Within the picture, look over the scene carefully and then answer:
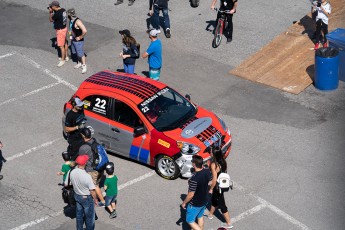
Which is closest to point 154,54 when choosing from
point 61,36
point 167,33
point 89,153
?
point 61,36


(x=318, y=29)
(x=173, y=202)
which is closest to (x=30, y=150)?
(x=173, y=202)

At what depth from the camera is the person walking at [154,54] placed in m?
17.2

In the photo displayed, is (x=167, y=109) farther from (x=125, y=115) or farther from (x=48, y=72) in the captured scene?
(x=48, y=72)

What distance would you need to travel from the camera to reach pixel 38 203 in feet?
46.3

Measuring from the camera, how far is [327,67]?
1759cm

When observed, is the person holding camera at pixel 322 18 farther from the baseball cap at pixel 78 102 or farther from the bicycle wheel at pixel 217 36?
the baseball cap at pixel 78 102

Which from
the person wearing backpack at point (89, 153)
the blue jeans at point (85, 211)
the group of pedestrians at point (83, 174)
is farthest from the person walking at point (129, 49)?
the blue jeans at point (85, 211)

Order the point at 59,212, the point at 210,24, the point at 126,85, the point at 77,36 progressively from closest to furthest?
the point at 59,212, the point at 126,85, the point at 77,36, the point at 210,24

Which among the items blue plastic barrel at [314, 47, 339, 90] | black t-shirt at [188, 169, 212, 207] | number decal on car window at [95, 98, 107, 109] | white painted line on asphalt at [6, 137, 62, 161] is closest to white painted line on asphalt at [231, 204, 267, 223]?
black t-shirt at [188, 169, 212, 207]

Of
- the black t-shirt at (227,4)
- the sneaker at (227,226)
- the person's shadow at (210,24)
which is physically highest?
the black t-shirt at (227,4)

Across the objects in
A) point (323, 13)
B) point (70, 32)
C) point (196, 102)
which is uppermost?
point (323, 13)

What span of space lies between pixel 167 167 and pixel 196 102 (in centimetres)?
342

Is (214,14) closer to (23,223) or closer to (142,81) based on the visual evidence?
(142,81)

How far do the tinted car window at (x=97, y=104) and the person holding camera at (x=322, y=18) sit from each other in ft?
23.0
